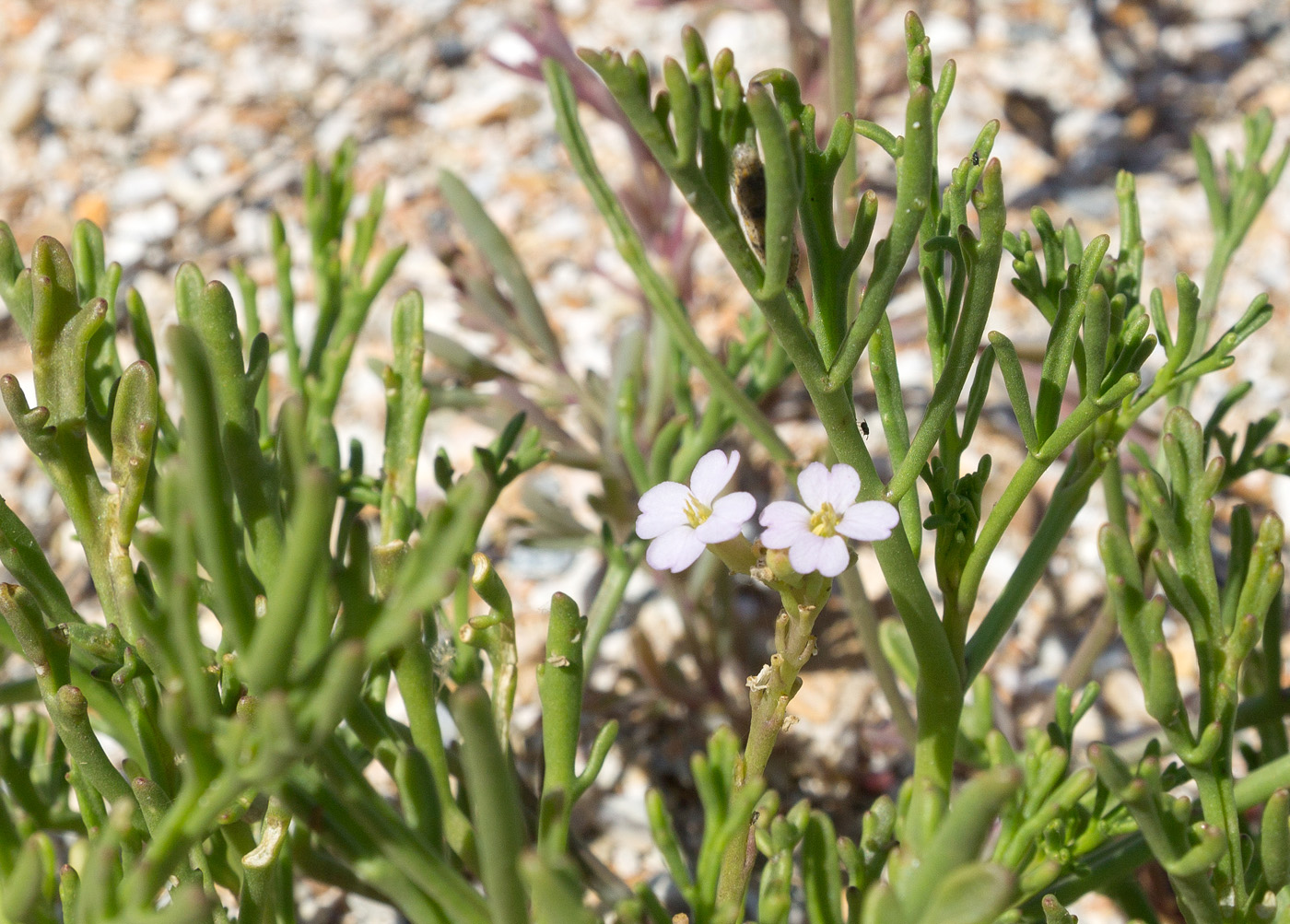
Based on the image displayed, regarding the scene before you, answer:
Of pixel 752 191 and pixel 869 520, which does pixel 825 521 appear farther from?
pixel 752 191

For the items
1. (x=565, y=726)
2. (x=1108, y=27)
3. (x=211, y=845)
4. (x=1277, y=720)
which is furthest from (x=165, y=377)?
(x=1108, y=27)

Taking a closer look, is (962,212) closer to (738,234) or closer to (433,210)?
(738,234)

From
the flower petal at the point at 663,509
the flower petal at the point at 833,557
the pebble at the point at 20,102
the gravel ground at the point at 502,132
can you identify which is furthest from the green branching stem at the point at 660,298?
the pebble at the point at 20,102

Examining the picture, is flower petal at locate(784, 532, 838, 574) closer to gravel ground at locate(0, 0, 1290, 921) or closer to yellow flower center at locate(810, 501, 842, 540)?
yellow flower center at locate(810, 501, 842, 540)

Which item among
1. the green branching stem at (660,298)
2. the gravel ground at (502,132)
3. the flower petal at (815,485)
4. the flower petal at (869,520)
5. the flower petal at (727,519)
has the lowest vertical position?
the flower petal at (869,520)

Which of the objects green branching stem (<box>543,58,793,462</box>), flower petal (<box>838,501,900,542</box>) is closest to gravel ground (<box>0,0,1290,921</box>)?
green branching stem (<box>543,58,793,462</box>)

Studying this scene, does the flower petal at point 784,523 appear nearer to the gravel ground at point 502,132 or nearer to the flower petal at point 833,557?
the flower petal at point 833,557

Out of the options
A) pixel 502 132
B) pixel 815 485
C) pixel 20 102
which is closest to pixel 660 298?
pixel 815 485
